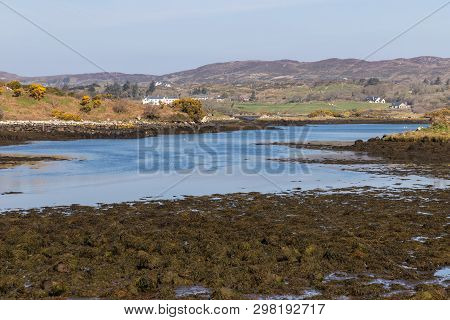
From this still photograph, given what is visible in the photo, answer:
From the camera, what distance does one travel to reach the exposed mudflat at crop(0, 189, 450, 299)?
11.4 metres

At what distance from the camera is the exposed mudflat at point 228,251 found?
11.4m

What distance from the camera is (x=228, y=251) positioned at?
46.4ft

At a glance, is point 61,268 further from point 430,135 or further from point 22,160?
point 430,135

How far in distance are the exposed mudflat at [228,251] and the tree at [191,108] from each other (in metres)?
84.8

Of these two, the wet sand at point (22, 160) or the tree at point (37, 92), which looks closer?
the wet sand at point (22, 160)

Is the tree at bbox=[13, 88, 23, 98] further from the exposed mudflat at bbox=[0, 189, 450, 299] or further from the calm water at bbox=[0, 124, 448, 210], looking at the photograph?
the exposed mudflat at bbox=[0, 189, 450, 299]

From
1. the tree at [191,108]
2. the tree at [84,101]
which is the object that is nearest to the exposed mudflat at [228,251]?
the tree at [84,101]

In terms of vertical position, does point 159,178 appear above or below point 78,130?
below

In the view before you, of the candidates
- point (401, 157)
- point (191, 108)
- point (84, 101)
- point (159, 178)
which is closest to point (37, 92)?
point (84, 101)

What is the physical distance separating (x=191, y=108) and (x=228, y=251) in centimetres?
9333


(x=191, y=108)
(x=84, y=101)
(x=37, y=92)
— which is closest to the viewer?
(x=37, y=92)

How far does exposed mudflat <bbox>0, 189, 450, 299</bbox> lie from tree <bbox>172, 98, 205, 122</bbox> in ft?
278

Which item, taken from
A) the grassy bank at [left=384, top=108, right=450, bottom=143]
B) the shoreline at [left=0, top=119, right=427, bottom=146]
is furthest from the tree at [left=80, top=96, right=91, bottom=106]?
the grassy bank at [left=384, top=108, right=450, bottom=143]

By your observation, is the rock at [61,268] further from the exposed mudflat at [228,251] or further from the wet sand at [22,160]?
the wet sand at [22,160]
